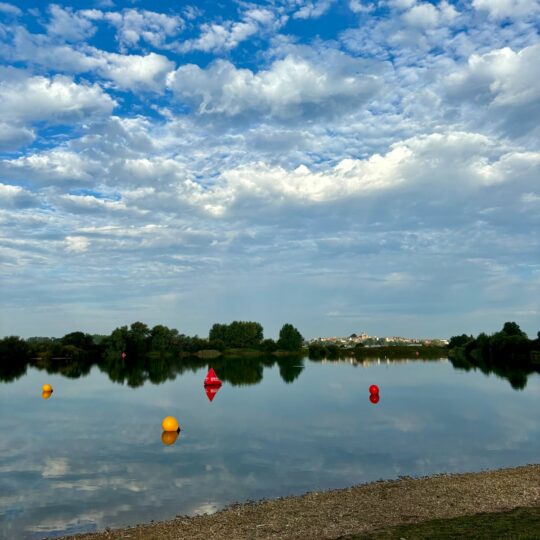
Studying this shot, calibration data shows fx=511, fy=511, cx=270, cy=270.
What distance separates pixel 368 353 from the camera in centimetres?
17262

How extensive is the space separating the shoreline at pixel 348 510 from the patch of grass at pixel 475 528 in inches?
26.7

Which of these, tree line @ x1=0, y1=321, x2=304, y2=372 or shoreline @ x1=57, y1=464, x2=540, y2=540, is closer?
shoreline @ x1=57, y1=464, x2=540, y2=540

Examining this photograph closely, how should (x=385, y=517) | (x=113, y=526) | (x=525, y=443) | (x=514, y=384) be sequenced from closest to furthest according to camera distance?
1. (x=385, y=517)
2. (x=113, y=526)
3. (x=525, y=443)
4. (x=514, y=384)

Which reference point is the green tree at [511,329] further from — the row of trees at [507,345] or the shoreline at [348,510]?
the shoreline at [348,510]

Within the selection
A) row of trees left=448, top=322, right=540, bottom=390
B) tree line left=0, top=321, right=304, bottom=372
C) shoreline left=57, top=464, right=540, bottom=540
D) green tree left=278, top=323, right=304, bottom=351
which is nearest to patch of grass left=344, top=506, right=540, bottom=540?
shoreline left=57, top=464, right=540, bottom=540

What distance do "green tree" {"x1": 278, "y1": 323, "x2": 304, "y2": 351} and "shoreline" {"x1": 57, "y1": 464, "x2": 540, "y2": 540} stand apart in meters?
166

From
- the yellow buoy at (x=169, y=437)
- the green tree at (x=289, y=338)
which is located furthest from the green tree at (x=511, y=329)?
the yellow buoy at (x=169, y=437)

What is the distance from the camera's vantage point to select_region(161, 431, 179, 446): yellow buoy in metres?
27.7

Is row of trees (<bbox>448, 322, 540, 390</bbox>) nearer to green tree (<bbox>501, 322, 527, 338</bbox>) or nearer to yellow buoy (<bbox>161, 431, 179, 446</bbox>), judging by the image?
green tree (<bbox>501, 322, 527, 338</bbox>)

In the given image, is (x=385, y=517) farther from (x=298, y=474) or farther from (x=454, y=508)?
(x=298, y=474)

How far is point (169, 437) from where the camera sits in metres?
29.0

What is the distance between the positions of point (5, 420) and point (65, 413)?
4.43 m

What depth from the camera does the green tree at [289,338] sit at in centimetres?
18425

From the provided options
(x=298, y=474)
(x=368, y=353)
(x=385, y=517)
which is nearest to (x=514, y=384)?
(x=298, y=474)
